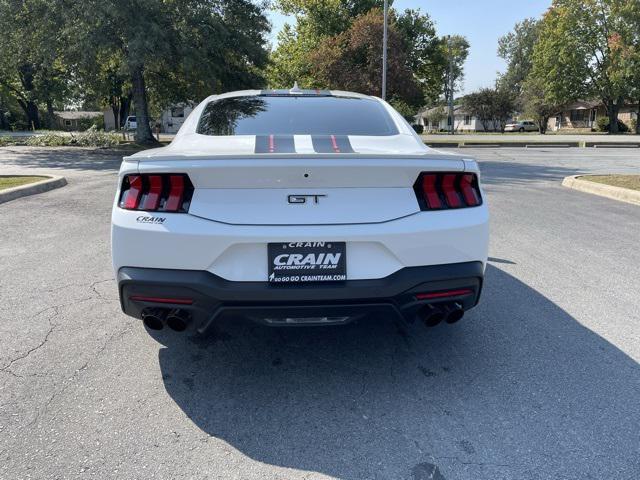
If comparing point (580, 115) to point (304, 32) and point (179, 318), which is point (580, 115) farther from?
point (179, 318)

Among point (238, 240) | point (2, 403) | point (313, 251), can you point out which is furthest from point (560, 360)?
point (2, 403)

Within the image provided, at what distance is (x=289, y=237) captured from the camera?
8.44ft

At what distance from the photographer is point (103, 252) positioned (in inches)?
224

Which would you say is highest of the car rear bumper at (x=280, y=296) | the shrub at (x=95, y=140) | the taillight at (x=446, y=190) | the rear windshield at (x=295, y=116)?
the shrub at (x=95, y=140)

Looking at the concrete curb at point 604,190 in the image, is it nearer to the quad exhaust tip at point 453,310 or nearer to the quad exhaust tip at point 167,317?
the quad exhaust tip at point 453,310

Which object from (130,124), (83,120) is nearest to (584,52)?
A: (130,124)

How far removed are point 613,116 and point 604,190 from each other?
50658 millimetres

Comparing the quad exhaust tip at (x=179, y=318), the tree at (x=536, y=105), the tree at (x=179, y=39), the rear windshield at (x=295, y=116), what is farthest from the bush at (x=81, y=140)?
the tree at (x=536, y=105)

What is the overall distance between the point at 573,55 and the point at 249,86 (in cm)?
3922

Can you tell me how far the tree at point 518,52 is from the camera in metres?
85.5

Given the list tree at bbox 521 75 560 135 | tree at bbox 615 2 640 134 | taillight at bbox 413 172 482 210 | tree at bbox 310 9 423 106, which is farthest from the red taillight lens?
tree at bbox 521 75 560 135

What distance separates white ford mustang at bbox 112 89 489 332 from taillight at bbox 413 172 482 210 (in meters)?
0.01

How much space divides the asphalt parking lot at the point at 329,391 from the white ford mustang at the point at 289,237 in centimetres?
31

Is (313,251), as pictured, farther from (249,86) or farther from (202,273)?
(249,86)
